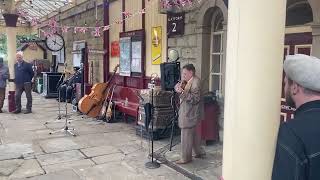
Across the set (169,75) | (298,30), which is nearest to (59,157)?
(169,75)

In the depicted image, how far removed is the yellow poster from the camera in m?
8.45

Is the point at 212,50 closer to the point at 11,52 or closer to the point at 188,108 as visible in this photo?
the point at 188,108

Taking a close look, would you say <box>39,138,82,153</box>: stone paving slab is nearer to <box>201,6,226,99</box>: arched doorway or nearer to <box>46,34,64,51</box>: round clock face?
<box>201,6,226,99</box>: arched doorway

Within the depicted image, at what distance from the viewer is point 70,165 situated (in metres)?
5.58

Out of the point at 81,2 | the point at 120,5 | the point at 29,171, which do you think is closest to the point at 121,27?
the point at 120,5

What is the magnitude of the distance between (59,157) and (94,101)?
362cm

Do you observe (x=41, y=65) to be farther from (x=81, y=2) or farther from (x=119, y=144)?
(x=119, y=144)

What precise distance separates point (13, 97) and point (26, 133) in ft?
11.0

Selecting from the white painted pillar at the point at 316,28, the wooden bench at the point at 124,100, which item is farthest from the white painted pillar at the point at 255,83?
the wooden bench at the point at 124,100

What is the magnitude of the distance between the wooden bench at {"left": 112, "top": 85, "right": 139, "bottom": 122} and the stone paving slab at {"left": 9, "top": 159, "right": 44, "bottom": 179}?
127 inches

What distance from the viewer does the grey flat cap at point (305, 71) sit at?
1571 millimetres

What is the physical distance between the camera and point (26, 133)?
7898 millimetres

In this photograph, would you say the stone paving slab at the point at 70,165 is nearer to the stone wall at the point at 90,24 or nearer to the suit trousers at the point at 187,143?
the suit trousers at the point at 187,143

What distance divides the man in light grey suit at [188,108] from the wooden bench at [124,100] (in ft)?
9.59
